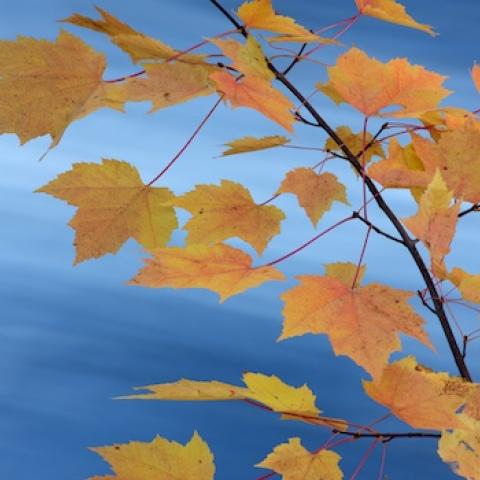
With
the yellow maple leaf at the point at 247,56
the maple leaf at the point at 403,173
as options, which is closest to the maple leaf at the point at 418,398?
the maple leaf at the point at 403,173

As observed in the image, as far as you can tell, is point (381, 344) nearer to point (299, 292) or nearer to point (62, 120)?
point (299, 292)

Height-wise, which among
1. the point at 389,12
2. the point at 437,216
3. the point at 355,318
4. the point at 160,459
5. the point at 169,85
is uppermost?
the point at 389,12

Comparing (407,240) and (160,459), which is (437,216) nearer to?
(407,240)

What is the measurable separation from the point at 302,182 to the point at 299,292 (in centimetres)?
32

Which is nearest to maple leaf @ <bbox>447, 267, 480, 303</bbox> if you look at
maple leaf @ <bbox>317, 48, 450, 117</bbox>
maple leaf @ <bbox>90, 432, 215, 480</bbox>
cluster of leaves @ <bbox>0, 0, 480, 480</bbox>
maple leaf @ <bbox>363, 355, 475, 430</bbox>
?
cluster of leaves @ <bbox>0, 0, 480, 480</bbox>

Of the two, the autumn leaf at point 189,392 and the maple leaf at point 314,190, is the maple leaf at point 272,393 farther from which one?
the maple leaf at point 314,190

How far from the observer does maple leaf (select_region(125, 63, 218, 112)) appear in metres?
0.88

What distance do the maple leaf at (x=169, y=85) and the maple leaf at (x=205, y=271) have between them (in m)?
0.16

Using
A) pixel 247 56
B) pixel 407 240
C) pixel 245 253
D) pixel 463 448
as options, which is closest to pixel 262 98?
pixel 247 56

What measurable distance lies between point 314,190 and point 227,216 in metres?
0.13

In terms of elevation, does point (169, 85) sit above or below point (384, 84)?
below

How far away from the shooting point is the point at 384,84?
3.51 feet

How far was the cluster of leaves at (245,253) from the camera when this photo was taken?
34.5 inches

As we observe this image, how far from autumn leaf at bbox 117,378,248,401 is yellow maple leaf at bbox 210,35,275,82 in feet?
1.06
